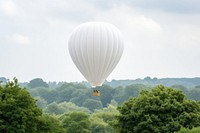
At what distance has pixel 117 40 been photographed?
46812mm

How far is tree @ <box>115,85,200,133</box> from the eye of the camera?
4406 centimetres

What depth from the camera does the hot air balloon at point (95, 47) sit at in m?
46.3

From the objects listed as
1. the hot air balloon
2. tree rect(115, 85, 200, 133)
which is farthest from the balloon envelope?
tree rect(115, 85, 200, 133)

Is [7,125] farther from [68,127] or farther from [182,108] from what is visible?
[68,127]

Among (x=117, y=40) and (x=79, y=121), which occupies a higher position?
(x=117, y=40)

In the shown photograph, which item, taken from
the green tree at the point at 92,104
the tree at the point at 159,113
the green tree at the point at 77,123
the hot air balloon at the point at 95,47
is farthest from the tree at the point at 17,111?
the green tree at the point at 92,104

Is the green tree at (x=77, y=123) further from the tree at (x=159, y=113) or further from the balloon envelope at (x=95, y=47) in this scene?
the tree at (x=159, y=113)

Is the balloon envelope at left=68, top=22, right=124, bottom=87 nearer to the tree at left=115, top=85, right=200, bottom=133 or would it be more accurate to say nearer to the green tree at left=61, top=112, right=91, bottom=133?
the tree at left=115, top=85, right=200, bottom=133

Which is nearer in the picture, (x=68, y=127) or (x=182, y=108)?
(x=182, y=108)

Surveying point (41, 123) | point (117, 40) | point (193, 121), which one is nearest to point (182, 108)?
point (193, 121)

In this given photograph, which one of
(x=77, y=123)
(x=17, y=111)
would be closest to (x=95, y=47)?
(x=17, y=111)

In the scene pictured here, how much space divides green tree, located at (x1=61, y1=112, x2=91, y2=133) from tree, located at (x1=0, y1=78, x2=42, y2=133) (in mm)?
28226

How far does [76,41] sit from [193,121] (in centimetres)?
1076

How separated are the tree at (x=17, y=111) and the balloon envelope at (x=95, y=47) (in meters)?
6.25
